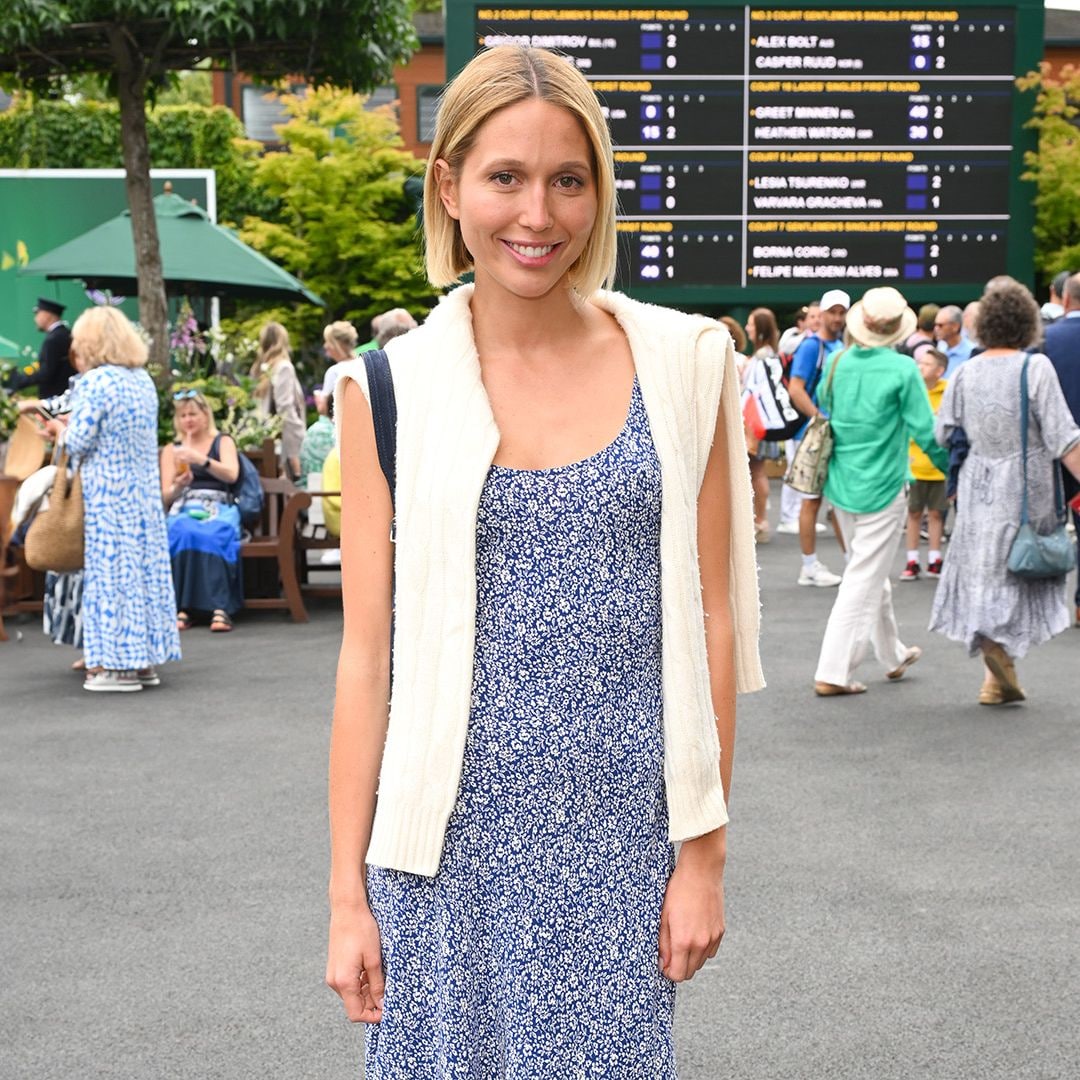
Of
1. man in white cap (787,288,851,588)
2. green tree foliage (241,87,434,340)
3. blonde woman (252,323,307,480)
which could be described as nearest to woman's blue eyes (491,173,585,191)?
man in white cap (787,288,851,588)

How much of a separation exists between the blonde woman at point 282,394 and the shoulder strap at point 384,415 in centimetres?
1281

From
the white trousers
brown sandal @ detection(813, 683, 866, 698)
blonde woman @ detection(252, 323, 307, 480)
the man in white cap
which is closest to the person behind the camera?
the white trousers

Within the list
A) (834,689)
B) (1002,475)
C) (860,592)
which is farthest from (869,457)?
(834,689)

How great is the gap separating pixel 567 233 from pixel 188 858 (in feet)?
14.5

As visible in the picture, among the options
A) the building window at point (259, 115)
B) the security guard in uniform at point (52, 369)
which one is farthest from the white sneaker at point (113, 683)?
the building window at point (259, 115)

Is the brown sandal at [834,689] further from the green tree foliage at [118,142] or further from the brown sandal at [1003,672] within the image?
the green tree foliage at [118,142]

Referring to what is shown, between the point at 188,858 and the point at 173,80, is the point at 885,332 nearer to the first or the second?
the point at 188,858

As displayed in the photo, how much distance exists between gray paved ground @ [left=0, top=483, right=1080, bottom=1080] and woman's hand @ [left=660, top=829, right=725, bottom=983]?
7.00 ft

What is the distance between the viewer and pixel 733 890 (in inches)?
223

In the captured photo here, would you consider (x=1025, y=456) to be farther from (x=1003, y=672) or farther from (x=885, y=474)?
(x=1003, y=672)

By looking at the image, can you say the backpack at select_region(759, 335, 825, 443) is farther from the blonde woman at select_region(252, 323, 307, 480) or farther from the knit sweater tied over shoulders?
the knit sweater tied over shoulders

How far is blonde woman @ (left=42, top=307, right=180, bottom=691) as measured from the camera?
30.3ft

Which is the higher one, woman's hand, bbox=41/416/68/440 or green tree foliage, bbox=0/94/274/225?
green tree foliage, bbox=0/94/274/225

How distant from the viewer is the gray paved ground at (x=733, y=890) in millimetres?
4406
